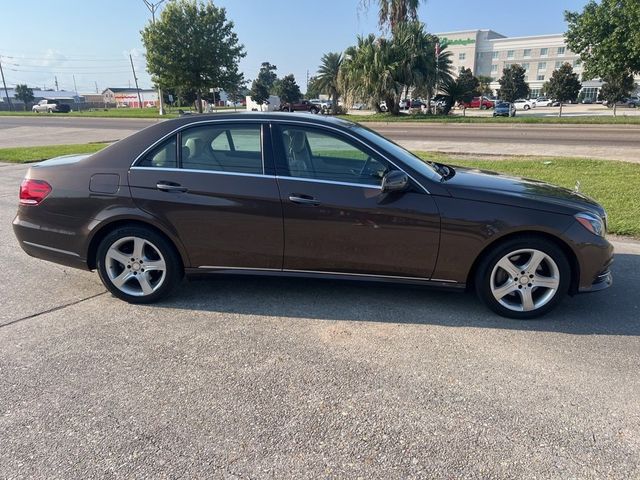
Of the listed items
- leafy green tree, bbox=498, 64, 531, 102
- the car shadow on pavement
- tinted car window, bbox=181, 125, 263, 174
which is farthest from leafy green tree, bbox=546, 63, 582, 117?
tinted car window, bbox=181, 125, 263, 174

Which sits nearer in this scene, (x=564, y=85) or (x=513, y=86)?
(x=564, y=85)

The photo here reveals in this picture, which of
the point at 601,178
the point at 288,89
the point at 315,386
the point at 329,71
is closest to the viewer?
the point at 315,386

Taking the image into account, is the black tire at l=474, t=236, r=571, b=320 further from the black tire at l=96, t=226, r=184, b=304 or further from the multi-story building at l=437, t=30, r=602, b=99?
the multi-story building at l=437, t=30, r=602, b=99

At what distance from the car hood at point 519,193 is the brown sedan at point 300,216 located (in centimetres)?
1

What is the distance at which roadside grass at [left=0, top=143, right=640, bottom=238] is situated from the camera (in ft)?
21.6

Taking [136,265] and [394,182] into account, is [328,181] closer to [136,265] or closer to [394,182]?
[394,182]

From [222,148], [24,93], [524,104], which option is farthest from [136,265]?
[24,93]

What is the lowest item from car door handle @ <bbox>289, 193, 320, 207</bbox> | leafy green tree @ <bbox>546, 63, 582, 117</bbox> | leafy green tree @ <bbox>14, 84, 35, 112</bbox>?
car door handle @ <bbox>289, 193, 320, 207</bbox>

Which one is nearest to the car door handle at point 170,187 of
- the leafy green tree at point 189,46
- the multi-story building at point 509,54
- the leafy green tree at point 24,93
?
the leafy green tree at point 189,46

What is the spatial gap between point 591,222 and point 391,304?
172 cm

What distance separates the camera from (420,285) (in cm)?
394

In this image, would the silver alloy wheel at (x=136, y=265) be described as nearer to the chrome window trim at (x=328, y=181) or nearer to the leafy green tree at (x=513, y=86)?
the chrome window trim at (x=328, y=181)

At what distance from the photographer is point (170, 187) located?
156 inches

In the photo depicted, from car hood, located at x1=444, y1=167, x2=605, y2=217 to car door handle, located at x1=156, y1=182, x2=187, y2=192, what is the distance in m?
2.19
